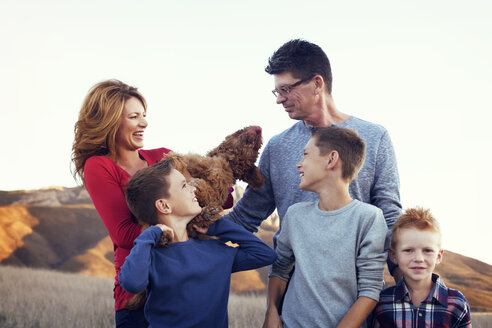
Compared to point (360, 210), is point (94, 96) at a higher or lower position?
higher

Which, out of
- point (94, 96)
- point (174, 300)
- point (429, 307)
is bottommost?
point (429, 307)

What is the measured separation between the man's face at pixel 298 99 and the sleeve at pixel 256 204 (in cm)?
31

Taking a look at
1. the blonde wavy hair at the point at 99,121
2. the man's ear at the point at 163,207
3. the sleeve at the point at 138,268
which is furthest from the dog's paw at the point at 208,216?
the blonde wavy hair at the point at 99,121

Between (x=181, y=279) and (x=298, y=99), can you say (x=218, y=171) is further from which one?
(x=298, y=99)

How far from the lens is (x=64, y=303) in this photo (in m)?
5.25

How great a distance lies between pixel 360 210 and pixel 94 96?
5.10 ft

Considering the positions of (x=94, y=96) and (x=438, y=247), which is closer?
(x=438, y=247)

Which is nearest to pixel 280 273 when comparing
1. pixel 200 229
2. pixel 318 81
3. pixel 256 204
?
pixel 200 229

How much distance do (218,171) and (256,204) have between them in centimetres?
62

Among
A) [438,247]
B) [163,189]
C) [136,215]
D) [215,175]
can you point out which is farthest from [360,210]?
[136,215]

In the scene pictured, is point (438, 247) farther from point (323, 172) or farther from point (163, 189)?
point (163, 189)

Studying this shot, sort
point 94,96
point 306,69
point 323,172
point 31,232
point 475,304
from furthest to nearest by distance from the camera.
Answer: point 31,232
point 475,304
point 306,69
point 94,96
point 323,172

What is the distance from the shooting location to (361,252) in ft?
6.46

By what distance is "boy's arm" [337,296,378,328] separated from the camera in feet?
6.23
